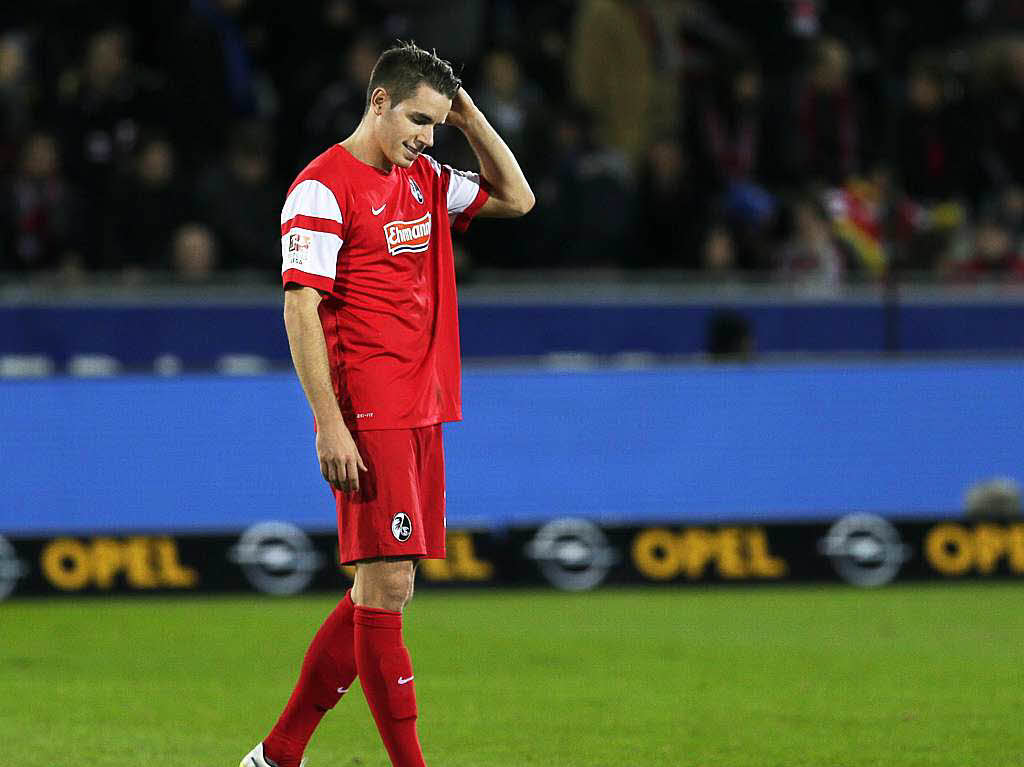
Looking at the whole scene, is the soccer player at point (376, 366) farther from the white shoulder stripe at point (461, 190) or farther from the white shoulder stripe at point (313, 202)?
the white shoulder stripe at point (461, 190)

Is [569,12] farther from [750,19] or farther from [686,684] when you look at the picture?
[686,684]

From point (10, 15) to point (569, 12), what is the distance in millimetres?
4420

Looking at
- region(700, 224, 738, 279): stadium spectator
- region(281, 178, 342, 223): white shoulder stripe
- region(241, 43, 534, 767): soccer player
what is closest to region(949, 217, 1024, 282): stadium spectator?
region(700, 224, 738, 279): stadium spectator

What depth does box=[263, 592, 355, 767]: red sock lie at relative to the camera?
546cm

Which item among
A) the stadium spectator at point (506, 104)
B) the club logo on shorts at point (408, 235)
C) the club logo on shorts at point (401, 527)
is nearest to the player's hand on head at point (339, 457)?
the club logo on shorts at point (401, 527)

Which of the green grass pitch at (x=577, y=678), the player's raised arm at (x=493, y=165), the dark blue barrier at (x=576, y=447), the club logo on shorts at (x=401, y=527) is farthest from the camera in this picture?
the dark blue barrier at (x=576, y=447)

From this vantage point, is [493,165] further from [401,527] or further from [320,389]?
[401,527]

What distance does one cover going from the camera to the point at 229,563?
34.3ft

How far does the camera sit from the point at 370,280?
5.36 meters

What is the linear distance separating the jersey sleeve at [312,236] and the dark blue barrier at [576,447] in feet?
18.2

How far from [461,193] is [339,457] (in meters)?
1.05

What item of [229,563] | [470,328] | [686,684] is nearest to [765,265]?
[470,328]

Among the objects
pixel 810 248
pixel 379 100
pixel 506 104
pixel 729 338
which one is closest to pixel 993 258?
pixel 810 248

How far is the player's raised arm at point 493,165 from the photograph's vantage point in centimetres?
559
